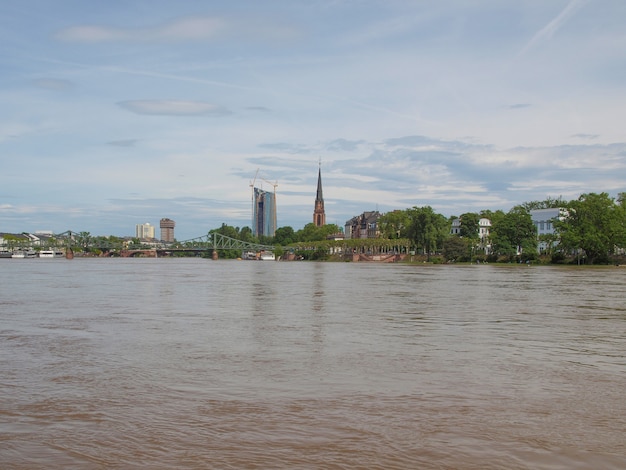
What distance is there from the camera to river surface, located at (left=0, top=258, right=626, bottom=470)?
23.8 feet

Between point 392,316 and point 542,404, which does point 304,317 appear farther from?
point 542,404

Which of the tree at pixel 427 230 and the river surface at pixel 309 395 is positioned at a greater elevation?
the tree at pixel 427 230

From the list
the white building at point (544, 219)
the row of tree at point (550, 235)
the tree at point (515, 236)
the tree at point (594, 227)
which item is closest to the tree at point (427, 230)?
the row of tree at point (550, 235)

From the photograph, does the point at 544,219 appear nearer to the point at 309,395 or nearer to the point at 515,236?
the point at 515,236

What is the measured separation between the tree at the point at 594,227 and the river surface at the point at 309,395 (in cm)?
8625

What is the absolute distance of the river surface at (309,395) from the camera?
7.25 metres

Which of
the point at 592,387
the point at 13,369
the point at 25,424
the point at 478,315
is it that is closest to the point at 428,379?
the point at 592,387

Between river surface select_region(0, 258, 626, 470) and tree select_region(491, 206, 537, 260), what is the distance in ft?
338

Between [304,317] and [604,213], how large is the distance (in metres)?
92.3

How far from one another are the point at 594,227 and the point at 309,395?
10124cm

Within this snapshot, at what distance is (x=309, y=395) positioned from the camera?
1001 cm

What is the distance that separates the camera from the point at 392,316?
23.2 m

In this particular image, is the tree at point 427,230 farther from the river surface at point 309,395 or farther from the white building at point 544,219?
the river surface at point 309,395

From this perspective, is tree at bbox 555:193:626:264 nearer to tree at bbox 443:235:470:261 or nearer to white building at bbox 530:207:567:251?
tree at bbox 443:235:470:261
